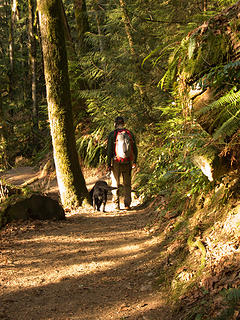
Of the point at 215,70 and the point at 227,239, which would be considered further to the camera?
the point at 215,70

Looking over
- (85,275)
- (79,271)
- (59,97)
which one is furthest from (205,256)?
(59,97)

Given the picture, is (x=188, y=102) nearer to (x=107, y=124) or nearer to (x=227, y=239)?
(x=227, y=239)

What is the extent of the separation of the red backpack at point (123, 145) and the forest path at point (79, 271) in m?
1.83

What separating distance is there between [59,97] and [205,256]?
19.2 ft

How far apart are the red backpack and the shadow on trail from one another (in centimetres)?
196

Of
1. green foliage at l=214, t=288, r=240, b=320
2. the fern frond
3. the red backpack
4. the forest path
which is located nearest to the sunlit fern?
the fern frond

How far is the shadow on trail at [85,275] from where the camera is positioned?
3332 mm

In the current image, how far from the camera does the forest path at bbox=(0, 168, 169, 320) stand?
3348 mm

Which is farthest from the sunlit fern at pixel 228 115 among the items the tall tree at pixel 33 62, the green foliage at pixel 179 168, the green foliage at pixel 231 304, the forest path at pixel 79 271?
the tall tree at pixel 33 62

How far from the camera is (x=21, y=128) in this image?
22.6 meters

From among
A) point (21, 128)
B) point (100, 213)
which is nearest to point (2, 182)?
point (100, 213)

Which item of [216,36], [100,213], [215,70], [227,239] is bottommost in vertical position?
[100,213]

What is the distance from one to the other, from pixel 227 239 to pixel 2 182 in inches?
211

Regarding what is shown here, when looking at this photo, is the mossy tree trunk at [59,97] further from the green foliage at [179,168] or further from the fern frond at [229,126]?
the fern frond at [229,126]
